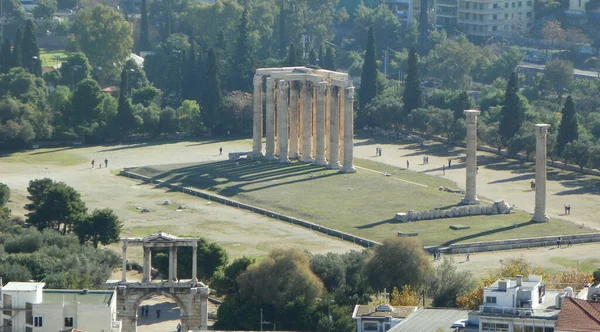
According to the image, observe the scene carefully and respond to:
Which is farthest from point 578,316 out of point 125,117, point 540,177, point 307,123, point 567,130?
point 125,117

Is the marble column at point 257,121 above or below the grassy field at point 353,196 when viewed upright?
above

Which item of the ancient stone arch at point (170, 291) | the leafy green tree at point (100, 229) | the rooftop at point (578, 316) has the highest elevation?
the rooftop at point (578, 316)

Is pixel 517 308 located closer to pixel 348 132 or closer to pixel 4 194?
pixel 4 194

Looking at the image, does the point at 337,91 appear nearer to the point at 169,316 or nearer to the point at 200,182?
the point at 200,182

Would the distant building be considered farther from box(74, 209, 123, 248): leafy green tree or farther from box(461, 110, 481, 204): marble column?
box(461, 110, 481, 204): marble column

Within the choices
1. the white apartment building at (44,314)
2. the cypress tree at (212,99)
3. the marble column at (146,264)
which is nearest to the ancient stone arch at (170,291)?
the marble column at (146,264)

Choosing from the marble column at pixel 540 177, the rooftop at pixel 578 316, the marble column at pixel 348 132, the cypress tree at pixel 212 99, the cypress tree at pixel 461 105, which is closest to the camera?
the rooftop at pixel 578 316

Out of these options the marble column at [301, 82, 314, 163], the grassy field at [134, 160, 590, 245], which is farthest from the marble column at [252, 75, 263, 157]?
the marble column at [301, 82, 314, 163]

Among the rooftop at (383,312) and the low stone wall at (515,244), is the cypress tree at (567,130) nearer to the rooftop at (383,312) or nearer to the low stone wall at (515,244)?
the low stone wall at (515,244)
